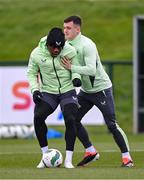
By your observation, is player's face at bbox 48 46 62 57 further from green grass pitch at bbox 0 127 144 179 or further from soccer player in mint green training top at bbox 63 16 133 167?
green grass pitch at bbox 0 127 144 179

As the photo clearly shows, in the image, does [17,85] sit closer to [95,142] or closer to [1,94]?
[1,94]

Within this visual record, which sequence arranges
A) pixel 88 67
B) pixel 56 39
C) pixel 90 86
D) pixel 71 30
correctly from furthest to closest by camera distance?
pixel 90 86 → pixel 71 30 → pixel 88 67 → pixel 56 39

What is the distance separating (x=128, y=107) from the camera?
3431cm

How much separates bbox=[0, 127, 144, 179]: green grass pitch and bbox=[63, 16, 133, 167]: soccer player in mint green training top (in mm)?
341

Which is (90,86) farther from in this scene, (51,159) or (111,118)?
(51,159)

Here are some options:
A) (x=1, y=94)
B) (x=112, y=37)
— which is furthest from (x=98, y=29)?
(x=1, y=94)

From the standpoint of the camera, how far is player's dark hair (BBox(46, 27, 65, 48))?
14898 millimetres

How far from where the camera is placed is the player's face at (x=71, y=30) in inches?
605

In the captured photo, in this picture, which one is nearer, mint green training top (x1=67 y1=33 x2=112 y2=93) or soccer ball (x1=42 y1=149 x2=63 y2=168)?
soccer ball (x1=42 y1=149 x2=63 y2=168)

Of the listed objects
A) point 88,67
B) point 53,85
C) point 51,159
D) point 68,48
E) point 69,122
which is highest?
point 68,48

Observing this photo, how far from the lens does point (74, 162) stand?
16781mm

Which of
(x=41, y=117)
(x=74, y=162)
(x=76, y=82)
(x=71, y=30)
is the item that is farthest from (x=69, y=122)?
(x=74, y=162)

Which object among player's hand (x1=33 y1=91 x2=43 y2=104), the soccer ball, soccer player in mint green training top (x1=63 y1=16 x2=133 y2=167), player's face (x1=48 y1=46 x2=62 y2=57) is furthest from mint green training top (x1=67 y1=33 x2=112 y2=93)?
the soccer ball

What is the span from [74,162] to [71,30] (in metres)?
2.53
